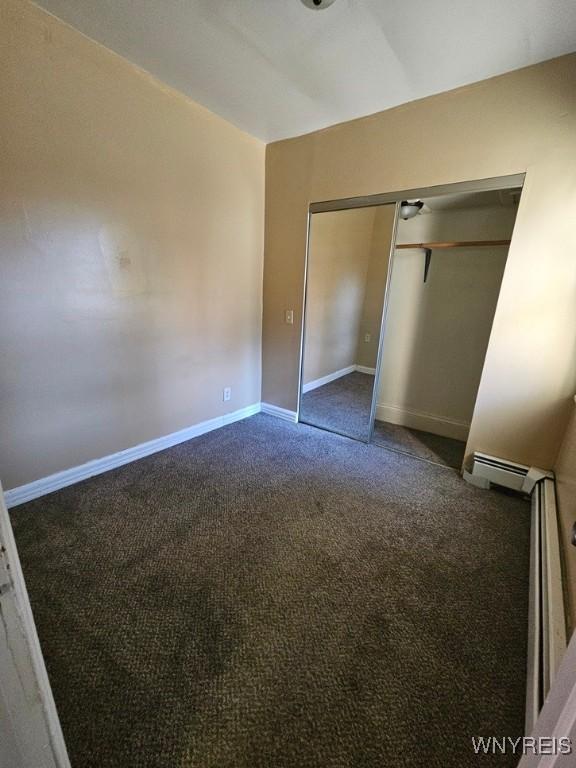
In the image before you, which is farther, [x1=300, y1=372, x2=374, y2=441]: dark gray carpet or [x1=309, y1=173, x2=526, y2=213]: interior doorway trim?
[x1=300, y1=372, x2=374, y2=441]: dark gray carpet

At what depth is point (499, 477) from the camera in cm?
220

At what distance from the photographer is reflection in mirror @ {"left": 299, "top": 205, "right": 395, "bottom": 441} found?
2.93 m

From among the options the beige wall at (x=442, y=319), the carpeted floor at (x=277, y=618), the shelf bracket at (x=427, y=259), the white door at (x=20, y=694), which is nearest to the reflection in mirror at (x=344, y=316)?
the beige wall at (x=442, y=319)

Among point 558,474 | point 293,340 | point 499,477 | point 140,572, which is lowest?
→ point 140,572

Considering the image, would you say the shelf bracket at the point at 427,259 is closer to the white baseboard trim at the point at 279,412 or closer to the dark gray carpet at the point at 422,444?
the dark gray carpet at the point at 422,444

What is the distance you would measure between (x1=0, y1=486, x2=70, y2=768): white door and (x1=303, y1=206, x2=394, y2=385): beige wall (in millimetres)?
2829

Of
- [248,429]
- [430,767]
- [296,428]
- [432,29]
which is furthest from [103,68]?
[430,767]

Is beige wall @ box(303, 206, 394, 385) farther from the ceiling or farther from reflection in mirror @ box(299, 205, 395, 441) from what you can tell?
the ceiling

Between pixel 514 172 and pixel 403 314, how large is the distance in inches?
55.2

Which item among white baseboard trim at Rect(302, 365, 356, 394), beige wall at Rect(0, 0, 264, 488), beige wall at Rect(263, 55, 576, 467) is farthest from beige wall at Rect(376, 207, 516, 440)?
beige wall at Rect(0, 0, 264, 488)

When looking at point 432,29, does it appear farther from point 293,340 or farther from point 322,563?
point 322,563

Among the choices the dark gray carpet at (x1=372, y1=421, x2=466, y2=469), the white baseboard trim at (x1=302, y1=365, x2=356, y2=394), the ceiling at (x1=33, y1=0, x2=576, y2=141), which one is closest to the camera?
the ceiling at (x1=33, y1=0, x2=576, y2=141)

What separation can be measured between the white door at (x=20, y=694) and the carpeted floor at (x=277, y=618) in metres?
0.62

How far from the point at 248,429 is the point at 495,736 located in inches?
95.0
